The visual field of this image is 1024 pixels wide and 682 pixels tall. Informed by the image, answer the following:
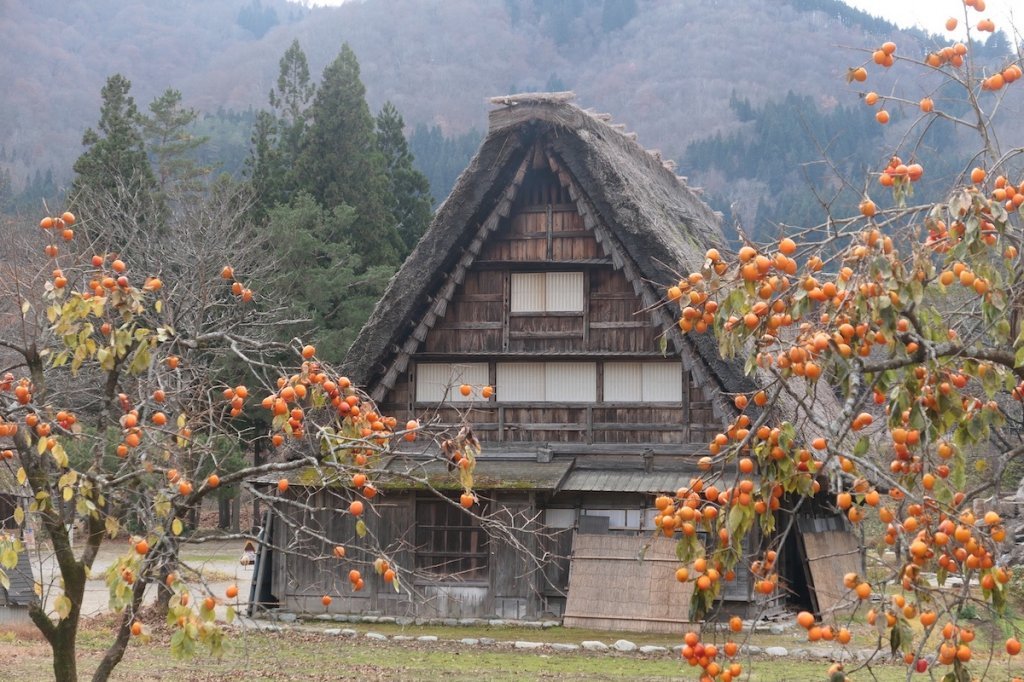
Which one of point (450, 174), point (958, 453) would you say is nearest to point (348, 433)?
point (958, 453)

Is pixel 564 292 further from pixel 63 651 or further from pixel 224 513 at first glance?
pixel 224 513

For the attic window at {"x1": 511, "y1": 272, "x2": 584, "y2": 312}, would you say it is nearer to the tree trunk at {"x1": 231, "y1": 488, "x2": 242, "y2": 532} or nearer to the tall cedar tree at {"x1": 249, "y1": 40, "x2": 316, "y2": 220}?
the tree trunk at {"x1": 231, "y1": 488, "x2": 242, "y2": 532}

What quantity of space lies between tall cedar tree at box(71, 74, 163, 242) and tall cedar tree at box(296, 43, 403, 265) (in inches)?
201

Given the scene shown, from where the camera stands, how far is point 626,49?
108 metres

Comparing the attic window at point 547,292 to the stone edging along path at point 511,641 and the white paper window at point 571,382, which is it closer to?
the white paper window at point 571,382

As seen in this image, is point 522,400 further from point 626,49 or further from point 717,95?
point 626,49

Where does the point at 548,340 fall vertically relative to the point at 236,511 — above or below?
above

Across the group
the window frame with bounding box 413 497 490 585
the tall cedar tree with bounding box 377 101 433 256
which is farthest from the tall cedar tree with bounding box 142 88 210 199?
the window frame with bounding box 413 497 490 585

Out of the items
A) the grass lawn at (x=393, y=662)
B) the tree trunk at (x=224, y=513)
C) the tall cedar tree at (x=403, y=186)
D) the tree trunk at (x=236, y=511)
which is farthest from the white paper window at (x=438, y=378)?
the tall cedar tree at (x=403, y=186)

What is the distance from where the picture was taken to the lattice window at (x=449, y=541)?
1762cm

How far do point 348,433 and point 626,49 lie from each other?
106 m

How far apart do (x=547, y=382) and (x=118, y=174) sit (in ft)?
66.7

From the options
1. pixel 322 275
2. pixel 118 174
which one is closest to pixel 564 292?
pixel 322 275

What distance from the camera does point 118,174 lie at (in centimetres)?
3369
